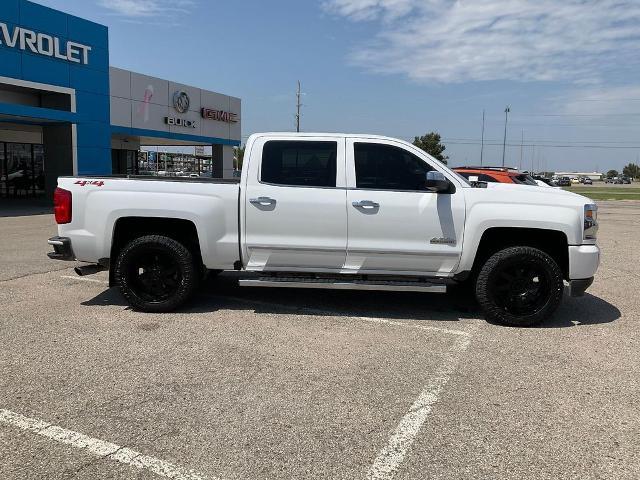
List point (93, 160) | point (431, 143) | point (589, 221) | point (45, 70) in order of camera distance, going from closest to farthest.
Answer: point (589, 221)
point (45, 70)
point (93, 160)
point (431, 143)

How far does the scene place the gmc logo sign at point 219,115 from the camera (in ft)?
101

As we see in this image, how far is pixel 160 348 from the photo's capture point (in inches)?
186

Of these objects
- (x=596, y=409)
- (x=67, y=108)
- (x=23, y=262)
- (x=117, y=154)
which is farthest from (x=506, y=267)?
(x=117, y=154)

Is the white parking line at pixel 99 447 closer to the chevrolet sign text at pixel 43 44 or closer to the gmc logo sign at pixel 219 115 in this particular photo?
the chevrolet sign text at pixel 43 44

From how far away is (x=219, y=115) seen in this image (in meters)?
31.9

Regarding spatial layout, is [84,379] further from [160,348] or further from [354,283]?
[354,283]

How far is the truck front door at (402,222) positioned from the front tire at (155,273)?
176 cm

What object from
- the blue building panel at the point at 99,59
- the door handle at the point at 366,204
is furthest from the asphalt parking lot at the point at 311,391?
the blue building panel at the point at 99,59

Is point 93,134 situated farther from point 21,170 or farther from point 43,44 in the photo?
point 21,170

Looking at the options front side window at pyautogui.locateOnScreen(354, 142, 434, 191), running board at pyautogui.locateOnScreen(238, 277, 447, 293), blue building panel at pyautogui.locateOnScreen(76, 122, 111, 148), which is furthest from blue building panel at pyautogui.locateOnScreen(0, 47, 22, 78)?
front side window at pyautogui.locateOnScreen(354, 142, 434, 191)

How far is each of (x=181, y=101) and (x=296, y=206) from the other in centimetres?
2494

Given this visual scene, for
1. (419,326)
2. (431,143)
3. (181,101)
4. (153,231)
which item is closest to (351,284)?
(419,326)

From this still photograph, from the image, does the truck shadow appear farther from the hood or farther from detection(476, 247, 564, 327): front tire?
the hood

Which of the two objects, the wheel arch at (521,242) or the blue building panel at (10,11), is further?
the blue building panel at (10,11)
